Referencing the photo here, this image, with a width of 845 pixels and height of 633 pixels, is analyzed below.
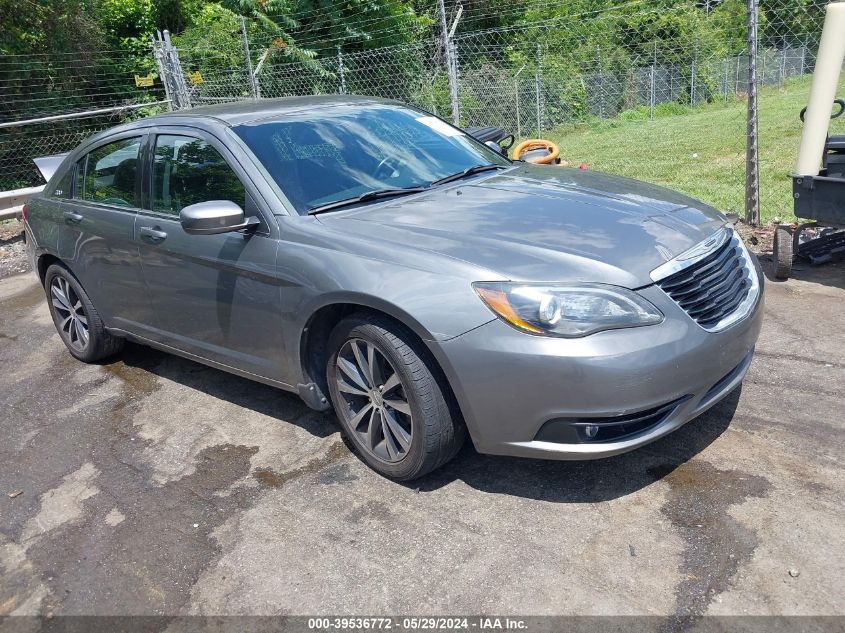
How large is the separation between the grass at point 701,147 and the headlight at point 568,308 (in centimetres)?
495

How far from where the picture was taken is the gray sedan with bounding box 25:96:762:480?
114 inches

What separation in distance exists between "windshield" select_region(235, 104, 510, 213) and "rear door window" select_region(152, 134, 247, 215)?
190mm

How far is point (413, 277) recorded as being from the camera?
311cm

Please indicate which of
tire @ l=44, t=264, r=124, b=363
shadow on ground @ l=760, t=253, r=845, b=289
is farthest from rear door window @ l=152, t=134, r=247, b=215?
shadow on ground @ l=760, t=253, r=845, b=289

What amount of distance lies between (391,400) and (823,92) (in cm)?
402

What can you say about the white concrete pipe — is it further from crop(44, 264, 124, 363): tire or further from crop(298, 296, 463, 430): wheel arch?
crop(44, 264, 124, 363): tire

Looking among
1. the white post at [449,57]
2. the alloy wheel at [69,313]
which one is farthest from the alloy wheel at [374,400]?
the white post at [449,57]

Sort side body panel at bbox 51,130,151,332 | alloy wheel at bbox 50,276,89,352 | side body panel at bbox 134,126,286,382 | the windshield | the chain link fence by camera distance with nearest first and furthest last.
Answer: side body panel at bbox 134,126,286,382 < the windshield < side body panel at bbox 51,130,151,332 < alloy wheel at bbox 50,276,89,352 < the chain link fence

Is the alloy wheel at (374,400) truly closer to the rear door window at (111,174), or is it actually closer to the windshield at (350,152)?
the windshield at (350,152)

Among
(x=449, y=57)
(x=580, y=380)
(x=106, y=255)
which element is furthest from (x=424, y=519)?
(x=449, y=57)

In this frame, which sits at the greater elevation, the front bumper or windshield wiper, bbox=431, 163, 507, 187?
windshield wiper, bbox=431, 163, 507, 187

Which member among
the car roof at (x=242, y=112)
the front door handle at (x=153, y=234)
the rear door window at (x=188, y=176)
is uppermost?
the car roof at (x=242, y=112)

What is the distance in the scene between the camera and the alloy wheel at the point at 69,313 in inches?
206

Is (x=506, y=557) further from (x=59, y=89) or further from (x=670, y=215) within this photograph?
(x=59, y=89)
